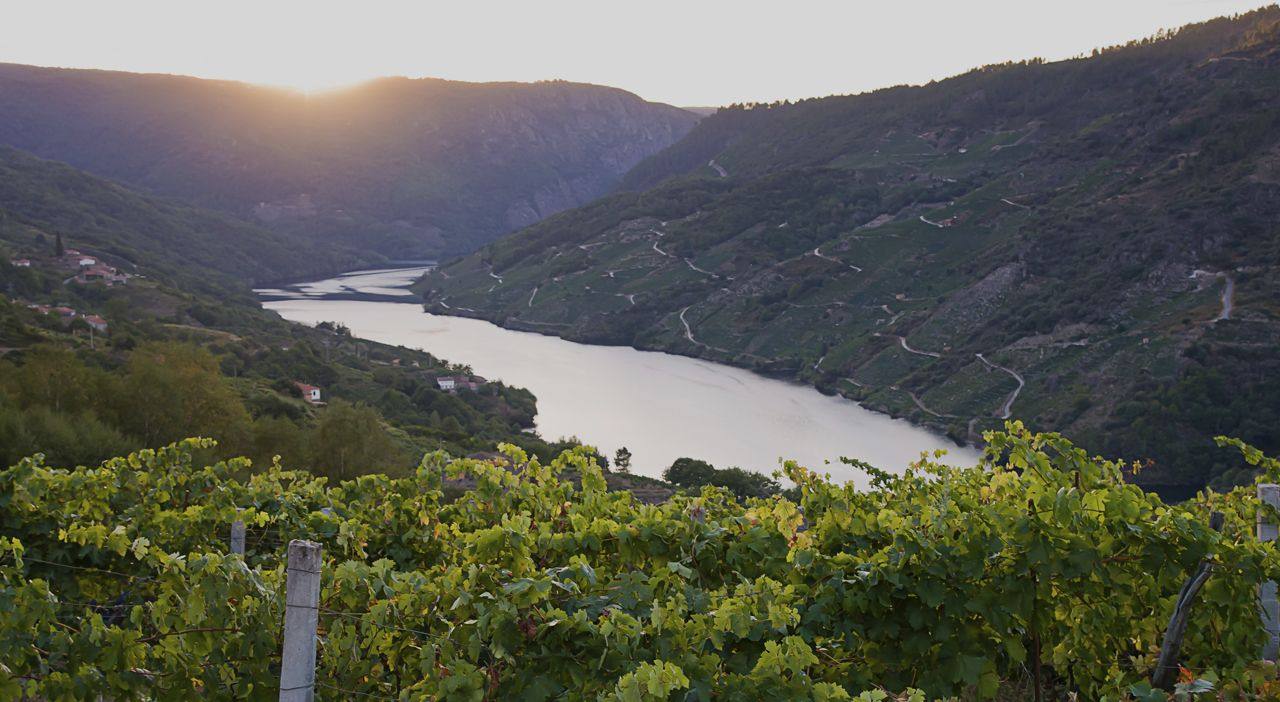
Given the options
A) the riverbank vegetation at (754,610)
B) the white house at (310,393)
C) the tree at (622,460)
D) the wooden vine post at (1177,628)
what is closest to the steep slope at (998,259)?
the tree at (622,460)

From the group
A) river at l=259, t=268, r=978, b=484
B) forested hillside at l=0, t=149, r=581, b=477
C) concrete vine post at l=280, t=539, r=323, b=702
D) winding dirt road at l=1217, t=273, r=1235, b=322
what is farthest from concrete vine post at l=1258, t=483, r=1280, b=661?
winding dirt road at l=1217, t=273, r=1235, b=322

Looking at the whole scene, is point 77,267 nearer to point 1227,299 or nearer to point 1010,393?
point 1010,393

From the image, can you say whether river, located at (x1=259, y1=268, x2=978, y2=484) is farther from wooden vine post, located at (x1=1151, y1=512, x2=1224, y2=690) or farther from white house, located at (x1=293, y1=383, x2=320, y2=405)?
wooden vine post, located at (x1=1151, y1=512, x2=1224, y2=690)

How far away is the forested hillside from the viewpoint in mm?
24844

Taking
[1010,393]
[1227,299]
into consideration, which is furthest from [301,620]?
[1227,299]

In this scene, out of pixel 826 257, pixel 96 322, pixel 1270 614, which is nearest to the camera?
pixel 1270 614

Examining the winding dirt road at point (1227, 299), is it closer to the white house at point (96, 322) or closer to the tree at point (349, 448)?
the tree at point (349, 448)

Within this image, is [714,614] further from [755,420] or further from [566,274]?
[566,274]

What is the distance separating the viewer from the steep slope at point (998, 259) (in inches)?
2047

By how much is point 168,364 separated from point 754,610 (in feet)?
88.5

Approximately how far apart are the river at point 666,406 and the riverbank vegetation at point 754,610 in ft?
96.7

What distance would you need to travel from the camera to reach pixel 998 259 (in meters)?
71.9

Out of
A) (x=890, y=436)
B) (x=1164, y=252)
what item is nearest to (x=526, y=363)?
(x=890, y=436)

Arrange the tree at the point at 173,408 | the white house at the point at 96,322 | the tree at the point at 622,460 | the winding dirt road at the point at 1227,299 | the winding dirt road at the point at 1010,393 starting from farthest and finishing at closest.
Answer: the winding dirt road at the point at 1227,299 < the winding dirt road at the point at 1010,393 < the white house at the point at 96,322 < the tree at the point at 622,460 < the tree at the point at 173,408
